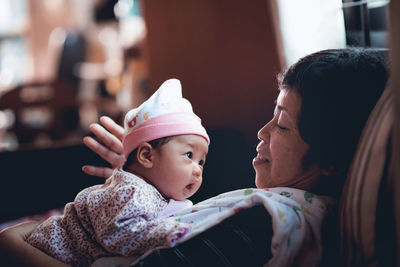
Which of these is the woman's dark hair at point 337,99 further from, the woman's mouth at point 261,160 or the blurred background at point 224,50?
the blurred background at point 224,50

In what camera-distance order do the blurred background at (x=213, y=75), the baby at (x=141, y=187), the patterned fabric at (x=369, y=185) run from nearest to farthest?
the patterned fabric at (x=369, y=185)
the baby at (x=141, y=187)
the blurred background at (x=213, y=75)

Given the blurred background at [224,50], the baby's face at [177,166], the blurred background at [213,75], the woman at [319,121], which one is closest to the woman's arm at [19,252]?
the woman at [319,121]

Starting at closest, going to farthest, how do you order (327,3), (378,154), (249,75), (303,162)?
(378,154) < (303,162) < (327,3) < (249,75)

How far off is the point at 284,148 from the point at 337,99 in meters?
0.12

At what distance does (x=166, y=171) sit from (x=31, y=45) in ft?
23.1

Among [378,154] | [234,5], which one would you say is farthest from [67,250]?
[234,5]

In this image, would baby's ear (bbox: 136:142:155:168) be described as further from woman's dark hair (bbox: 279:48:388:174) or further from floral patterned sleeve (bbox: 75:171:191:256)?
woman's dark hair (bbox: 279:48:388:174)

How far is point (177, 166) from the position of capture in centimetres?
74

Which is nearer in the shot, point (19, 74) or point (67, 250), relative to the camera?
point (67, 250)

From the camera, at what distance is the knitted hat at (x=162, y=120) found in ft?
2.43

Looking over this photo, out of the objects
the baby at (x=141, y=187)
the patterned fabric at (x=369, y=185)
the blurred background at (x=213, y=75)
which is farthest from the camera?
the blurred background at (x=213, y=75)

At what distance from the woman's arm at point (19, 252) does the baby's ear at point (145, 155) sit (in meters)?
0.21

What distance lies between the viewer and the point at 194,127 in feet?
2.48

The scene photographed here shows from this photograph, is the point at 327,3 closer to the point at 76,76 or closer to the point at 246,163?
the point at 246,163
